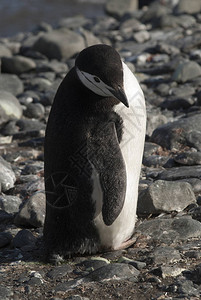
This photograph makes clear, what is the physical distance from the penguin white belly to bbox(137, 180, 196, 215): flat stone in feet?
Answer: 1.17

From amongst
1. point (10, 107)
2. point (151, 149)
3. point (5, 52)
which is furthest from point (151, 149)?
point (5, 52)

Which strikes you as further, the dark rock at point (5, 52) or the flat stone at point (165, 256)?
the dark rock at point (5, 52)

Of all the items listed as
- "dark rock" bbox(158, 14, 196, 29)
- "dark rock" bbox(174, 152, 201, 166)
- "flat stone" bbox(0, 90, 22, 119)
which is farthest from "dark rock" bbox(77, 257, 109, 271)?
"dark rock" bbox(158, 14, 196, 29)

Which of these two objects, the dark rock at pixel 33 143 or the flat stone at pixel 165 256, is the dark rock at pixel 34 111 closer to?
the dark rock at pixel 33 143

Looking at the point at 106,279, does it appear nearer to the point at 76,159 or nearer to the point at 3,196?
the point at 76,159

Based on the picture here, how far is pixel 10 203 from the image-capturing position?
5176mm

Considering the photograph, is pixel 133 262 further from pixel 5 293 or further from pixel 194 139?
pixel 194 139

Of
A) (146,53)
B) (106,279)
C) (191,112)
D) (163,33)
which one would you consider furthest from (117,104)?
(163,33)

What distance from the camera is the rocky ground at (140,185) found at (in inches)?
145

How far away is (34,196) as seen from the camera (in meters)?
4.90

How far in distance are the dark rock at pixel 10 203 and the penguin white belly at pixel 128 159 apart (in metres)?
1.16

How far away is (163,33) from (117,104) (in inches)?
382

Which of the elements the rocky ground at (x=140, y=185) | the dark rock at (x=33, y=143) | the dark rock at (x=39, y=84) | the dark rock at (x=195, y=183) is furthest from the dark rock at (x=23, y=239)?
the dark rock at (x=39, y=84)

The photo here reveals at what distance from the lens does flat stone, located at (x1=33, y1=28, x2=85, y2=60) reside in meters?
11.8
